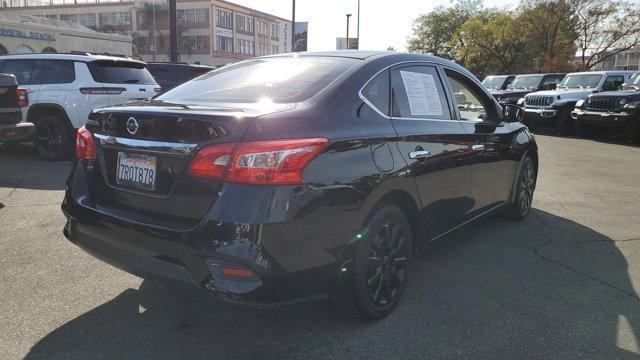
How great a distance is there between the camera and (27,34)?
30.0 m

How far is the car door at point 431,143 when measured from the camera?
3238mm

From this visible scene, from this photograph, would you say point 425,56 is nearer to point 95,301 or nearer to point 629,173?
point 95,301

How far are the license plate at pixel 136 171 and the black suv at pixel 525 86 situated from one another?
17.8 m

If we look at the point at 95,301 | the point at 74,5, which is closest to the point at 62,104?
the point at 95,301

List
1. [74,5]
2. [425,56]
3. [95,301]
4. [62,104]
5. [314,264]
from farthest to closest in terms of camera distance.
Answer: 1. [74,5]
2. [62,104]
3. [425,56]
4. [95,301]
5. [314,264]

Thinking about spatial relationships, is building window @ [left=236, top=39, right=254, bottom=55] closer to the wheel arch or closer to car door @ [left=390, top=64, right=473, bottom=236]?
the wheel arch

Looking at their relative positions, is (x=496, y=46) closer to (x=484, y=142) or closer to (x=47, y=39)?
(x=47, y=39)

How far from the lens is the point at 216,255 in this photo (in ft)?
7.73

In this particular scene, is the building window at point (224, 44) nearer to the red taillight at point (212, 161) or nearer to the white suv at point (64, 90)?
the white suv at point (64, 90)

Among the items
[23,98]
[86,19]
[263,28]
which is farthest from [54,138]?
[263,28]

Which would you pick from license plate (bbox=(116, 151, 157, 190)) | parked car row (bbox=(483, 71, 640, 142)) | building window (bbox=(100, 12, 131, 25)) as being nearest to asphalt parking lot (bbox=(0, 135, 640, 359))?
license plate (bbox=(116, 151, 157, 190))

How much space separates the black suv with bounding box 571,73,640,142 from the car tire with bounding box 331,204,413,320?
478 inches

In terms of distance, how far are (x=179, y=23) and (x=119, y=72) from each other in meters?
79.9

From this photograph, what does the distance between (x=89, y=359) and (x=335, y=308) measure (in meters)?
1.35
